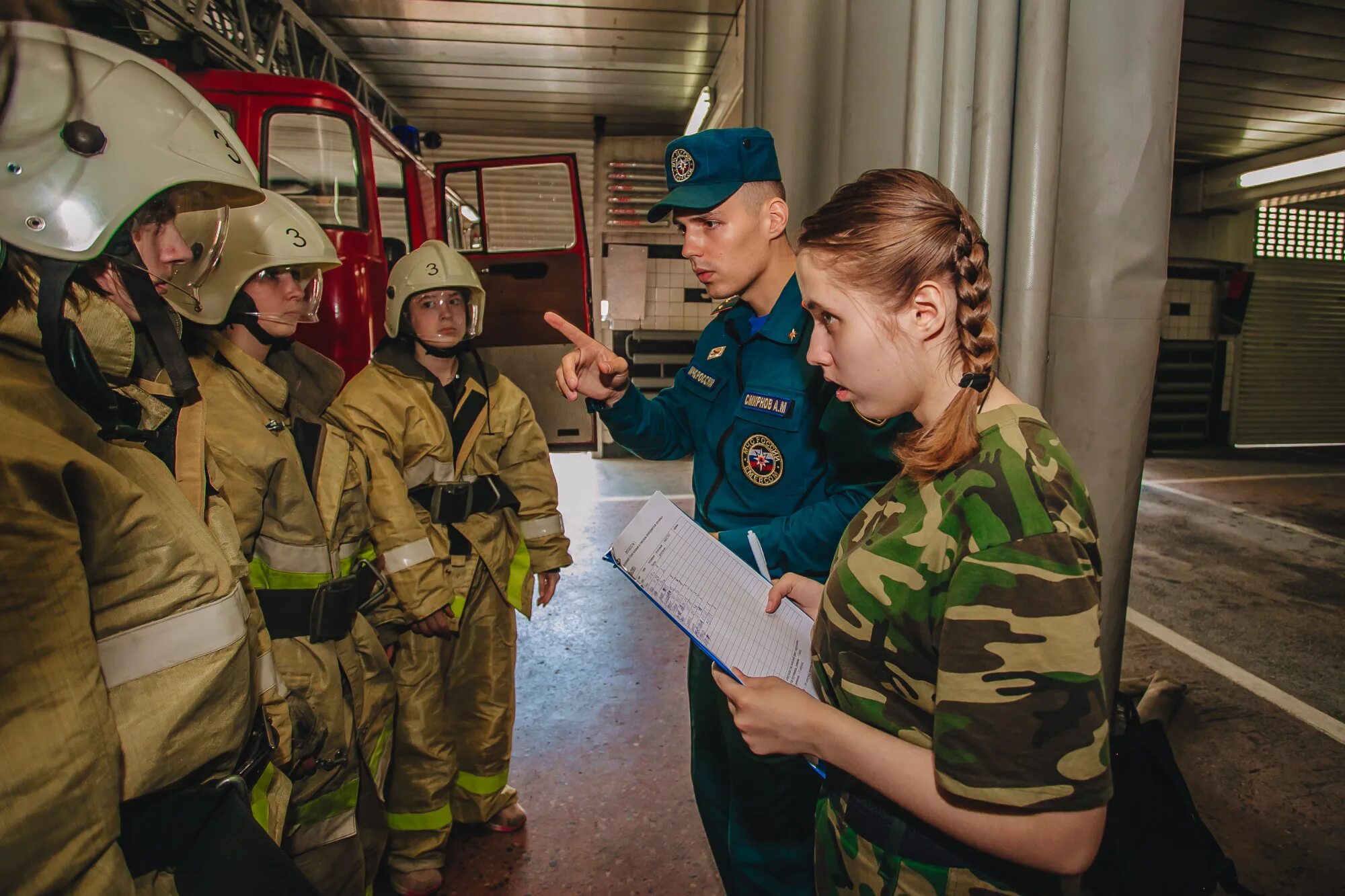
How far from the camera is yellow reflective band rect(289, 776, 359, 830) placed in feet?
5.35

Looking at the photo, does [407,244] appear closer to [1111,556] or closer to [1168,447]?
[1111,556]

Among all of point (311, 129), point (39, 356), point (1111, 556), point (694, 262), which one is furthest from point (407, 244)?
point (1111, 556)

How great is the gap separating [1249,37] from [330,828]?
26.4 ft

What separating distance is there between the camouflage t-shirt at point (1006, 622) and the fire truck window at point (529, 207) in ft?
27.7

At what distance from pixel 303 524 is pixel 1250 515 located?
8216 millimetres

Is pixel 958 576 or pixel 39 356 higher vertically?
pixel 39 356

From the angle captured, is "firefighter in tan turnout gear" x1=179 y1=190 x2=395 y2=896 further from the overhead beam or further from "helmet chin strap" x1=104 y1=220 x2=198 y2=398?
the overhead beam

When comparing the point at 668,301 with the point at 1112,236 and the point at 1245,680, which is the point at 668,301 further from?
the point at 1112,236

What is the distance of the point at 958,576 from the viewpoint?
787 mm

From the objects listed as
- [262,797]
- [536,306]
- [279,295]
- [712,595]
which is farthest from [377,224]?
[712,595]

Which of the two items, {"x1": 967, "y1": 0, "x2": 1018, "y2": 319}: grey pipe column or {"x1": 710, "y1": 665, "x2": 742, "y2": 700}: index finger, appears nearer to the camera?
{"x1": 710, "y1": 665, "x2": 742, "y2": 700}: index finger

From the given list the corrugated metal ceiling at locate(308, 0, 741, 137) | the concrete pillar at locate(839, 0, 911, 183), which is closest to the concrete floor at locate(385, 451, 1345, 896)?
the concrete pillar at locate(839, 0, 911, 183)

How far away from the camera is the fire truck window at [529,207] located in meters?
8.77

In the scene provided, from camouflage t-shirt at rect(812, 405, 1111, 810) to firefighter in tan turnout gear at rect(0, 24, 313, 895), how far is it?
36.7 inches
